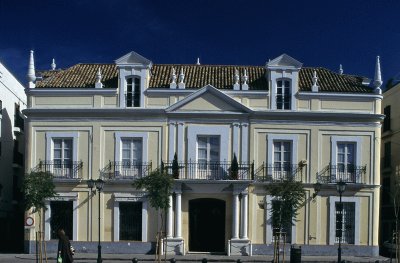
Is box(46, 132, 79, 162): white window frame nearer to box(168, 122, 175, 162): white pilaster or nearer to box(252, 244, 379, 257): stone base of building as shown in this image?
box(168, 122, 175, 162): white pilaster

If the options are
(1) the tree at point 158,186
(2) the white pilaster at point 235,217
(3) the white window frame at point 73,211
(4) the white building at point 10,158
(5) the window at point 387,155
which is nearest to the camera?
(1) the tree at point 158,186

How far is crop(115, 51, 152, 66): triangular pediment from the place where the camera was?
3167cm

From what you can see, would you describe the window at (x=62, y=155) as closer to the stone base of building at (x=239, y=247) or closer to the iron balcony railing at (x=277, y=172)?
the stone base of building at (x=239, y=247)

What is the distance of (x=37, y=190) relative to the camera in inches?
1125

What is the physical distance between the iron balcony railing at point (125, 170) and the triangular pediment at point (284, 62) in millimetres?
8006

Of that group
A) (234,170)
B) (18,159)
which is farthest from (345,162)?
(18,159)

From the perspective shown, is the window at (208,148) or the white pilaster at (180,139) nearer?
the white pilaster at (180,139)

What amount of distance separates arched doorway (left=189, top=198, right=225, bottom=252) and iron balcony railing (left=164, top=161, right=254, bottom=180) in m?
1.41

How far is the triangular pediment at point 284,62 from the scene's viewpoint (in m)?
31.6

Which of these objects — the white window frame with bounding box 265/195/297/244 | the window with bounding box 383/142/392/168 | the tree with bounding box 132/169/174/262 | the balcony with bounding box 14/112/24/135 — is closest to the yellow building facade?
the white window frame with bounding box 265/195/297/244

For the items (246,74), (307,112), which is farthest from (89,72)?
(307,112)

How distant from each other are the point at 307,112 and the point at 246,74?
4041 mm

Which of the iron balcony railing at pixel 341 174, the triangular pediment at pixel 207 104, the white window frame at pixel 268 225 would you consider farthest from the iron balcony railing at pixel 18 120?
the iron balcony railing at pixel 341 174

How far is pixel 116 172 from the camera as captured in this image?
1230 inches
